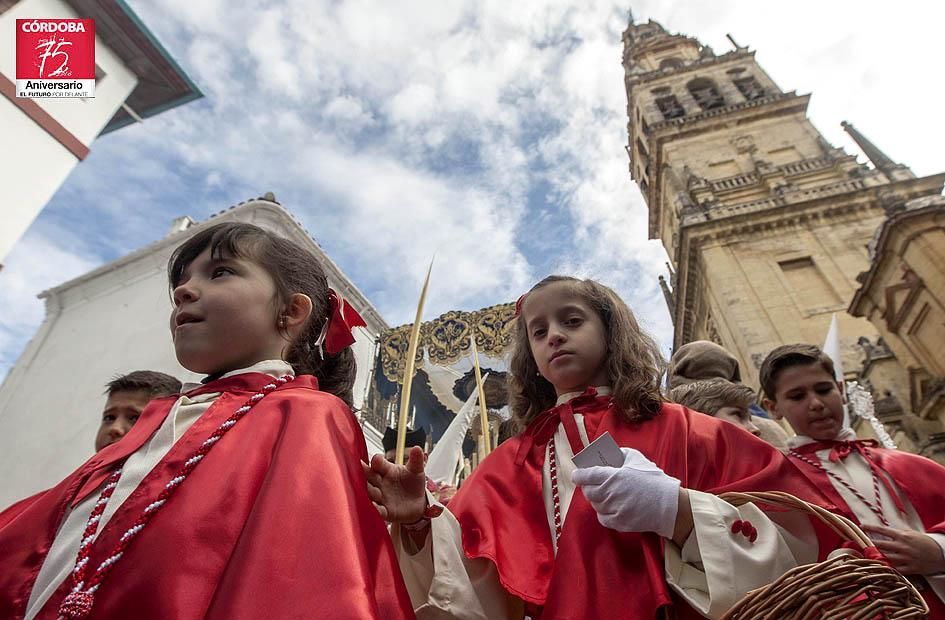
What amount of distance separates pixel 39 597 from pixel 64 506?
0.89ft

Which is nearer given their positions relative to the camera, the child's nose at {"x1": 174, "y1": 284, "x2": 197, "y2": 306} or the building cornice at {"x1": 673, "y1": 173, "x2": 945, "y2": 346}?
the child's nose at {"x1": 174, "y1": 284, "x2": 197, "y2": 306}

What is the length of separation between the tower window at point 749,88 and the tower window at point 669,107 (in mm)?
2998

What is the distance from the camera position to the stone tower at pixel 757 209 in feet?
47.5

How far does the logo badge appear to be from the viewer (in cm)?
765

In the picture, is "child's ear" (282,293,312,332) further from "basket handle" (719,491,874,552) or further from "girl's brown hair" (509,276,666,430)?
"basket handle" (719,491,874,552)

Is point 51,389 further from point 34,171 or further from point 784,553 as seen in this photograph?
point 784,553

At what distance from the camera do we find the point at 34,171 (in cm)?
763

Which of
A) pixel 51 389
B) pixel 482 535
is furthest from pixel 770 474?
pixel 51 389

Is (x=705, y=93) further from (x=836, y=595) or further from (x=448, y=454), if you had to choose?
(x=836, y=595)

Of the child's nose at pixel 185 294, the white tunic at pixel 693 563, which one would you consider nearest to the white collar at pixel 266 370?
the child's nose at pixel 185 294

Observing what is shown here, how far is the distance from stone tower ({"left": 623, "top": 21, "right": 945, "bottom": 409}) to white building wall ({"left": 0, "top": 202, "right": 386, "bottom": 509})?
12.0m

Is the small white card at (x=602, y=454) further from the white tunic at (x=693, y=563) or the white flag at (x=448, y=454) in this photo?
the white flag at (x=448, y=454)

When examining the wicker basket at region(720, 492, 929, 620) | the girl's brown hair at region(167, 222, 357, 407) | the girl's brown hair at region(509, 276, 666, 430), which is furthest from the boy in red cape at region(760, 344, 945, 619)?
the girl's brown hair at region(167, 222, 357, 407)

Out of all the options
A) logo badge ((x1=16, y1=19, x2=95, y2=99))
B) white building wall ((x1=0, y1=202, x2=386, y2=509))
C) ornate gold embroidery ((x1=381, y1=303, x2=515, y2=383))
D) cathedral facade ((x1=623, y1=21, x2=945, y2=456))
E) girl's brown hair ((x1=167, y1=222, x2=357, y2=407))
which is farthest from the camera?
cathedral facade ((x1=623, y1=21, x2=945, y2=456))
